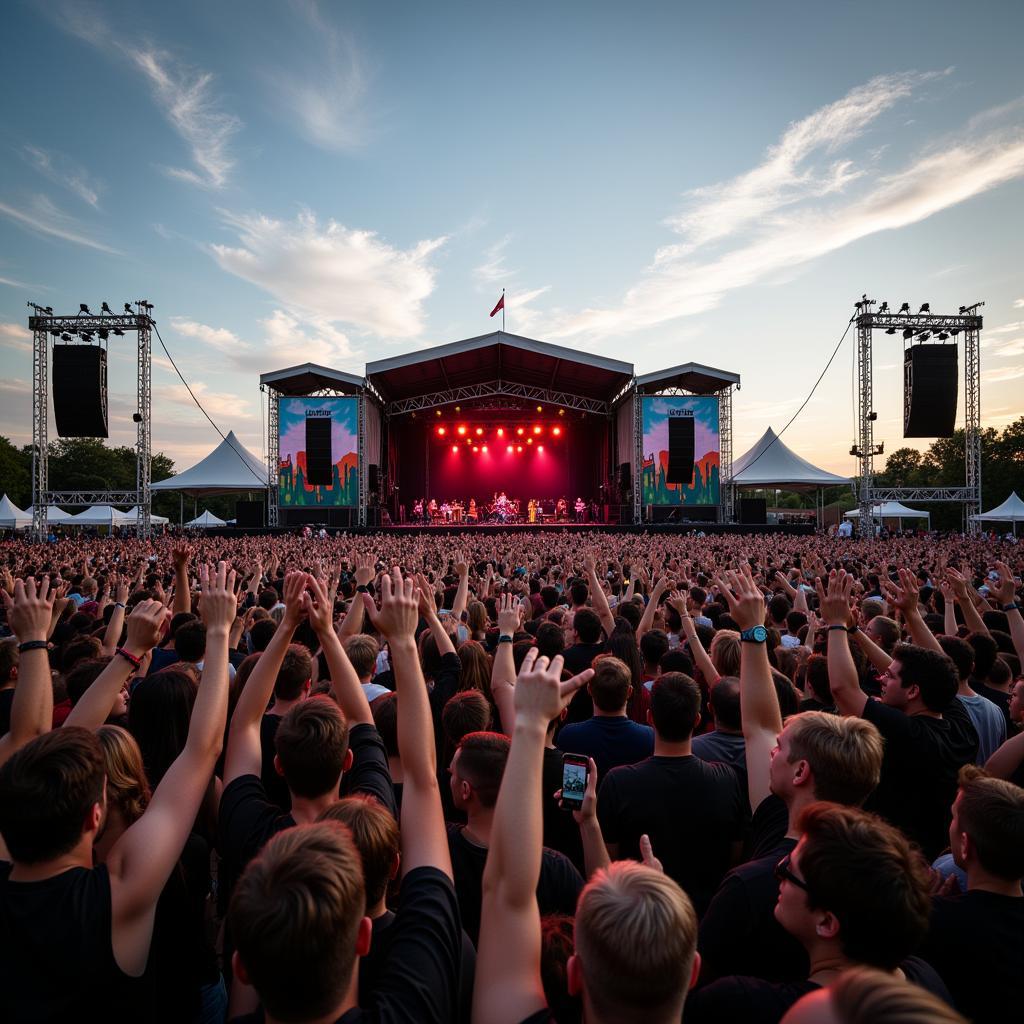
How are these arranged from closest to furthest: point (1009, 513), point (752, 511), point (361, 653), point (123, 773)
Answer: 1. point (123, 773)
2. point (361, 653)
3. point (752, 511)
4. point (1009, 513)

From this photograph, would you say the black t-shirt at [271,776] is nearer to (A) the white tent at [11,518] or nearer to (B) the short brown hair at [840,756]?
(B) the short brown hair at [840,756]

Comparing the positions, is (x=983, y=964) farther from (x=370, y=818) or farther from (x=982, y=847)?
(x=370, y=818)

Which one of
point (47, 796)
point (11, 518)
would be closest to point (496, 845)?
point (47, 796)

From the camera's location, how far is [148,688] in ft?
→ 8.38

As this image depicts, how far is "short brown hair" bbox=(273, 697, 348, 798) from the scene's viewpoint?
5.77 feet

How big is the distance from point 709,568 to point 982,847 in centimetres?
784

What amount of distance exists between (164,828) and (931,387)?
2800cm

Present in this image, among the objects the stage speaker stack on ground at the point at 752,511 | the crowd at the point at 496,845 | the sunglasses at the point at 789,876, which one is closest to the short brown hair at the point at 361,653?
the crowd at the point at 496,845

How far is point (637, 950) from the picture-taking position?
962 millimetres

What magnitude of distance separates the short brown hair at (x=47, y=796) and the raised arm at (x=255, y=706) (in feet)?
1.61

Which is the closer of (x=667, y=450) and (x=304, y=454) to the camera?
(x=304, y=454)

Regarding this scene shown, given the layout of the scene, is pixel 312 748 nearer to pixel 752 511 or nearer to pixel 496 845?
pixel 496 845

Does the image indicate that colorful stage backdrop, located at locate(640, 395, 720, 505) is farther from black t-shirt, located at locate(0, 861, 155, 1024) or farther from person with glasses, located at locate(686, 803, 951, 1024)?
black t-shirt, located at locate(0, 861, 155, 1024)

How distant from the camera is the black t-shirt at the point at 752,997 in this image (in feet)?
4.01
